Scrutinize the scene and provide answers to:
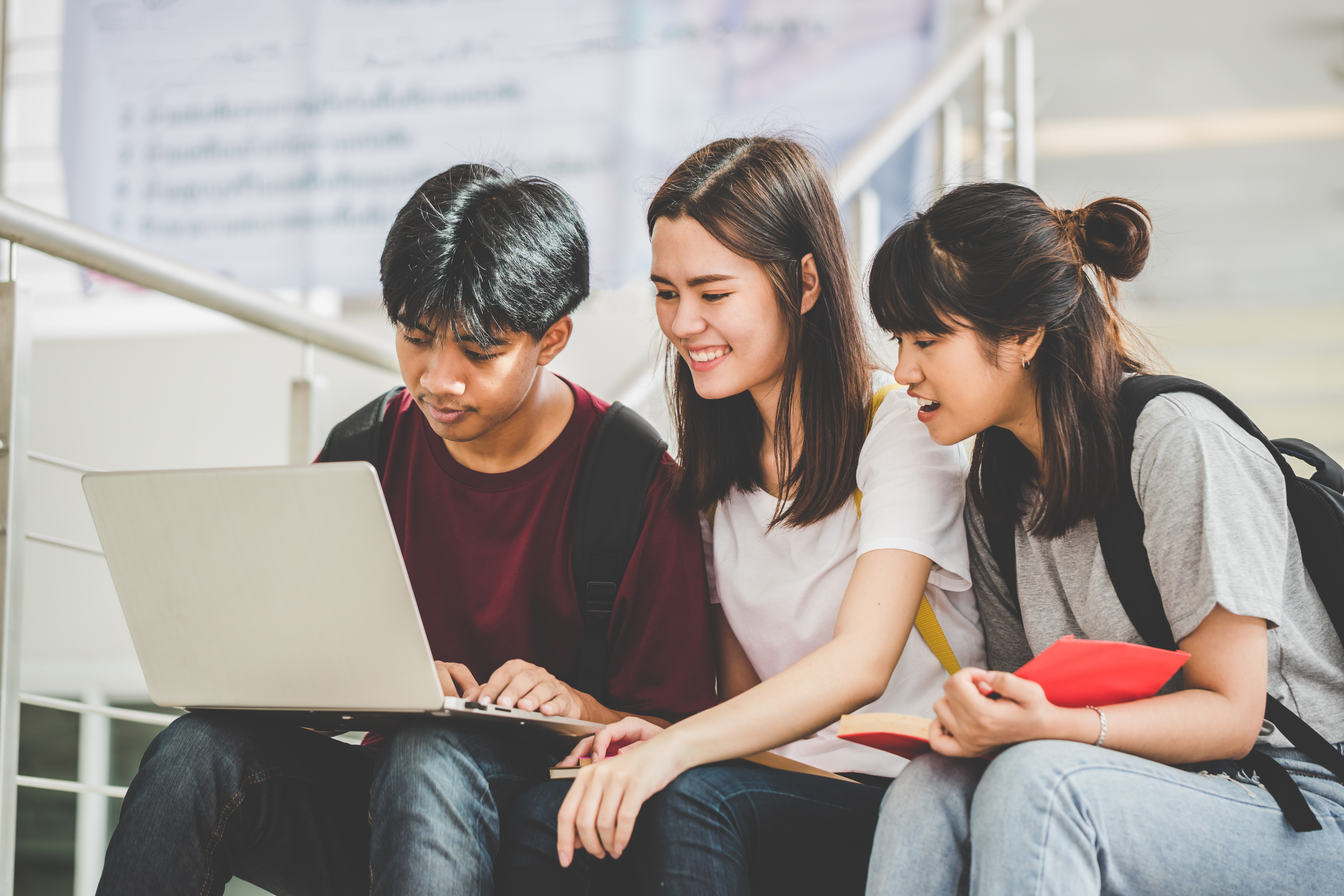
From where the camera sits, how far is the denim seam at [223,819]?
946mm

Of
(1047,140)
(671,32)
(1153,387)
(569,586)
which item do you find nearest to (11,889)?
(569,586)

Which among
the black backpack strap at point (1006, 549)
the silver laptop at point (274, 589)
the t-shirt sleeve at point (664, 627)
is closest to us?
the silver laptop at point (274, 589)

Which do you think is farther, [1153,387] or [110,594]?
[110,594]

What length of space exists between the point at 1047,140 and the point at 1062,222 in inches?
70.2

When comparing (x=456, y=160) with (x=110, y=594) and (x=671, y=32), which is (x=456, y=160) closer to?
(x=671, y=32)

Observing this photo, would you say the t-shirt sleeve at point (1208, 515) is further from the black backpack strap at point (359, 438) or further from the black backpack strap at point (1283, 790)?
the black backpack strap at point (359, 438)

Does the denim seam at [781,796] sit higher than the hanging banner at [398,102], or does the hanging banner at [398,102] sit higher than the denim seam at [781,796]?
the hanging banner at [398,102]

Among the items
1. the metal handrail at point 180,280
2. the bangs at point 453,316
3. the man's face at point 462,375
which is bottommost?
the man's face at point 462,375

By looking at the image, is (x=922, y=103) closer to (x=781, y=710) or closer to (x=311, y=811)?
(x=781, y=710)

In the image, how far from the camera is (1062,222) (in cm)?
98

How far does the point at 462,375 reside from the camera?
3.84 feet

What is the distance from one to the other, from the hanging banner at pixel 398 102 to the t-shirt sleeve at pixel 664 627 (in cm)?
A: 102

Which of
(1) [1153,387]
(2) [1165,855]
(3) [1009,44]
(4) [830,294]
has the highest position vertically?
(3) [1009,44]

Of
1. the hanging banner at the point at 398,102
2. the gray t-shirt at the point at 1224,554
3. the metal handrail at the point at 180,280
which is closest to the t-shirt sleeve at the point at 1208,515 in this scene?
the gray t-shirt at the point at 1224,554
